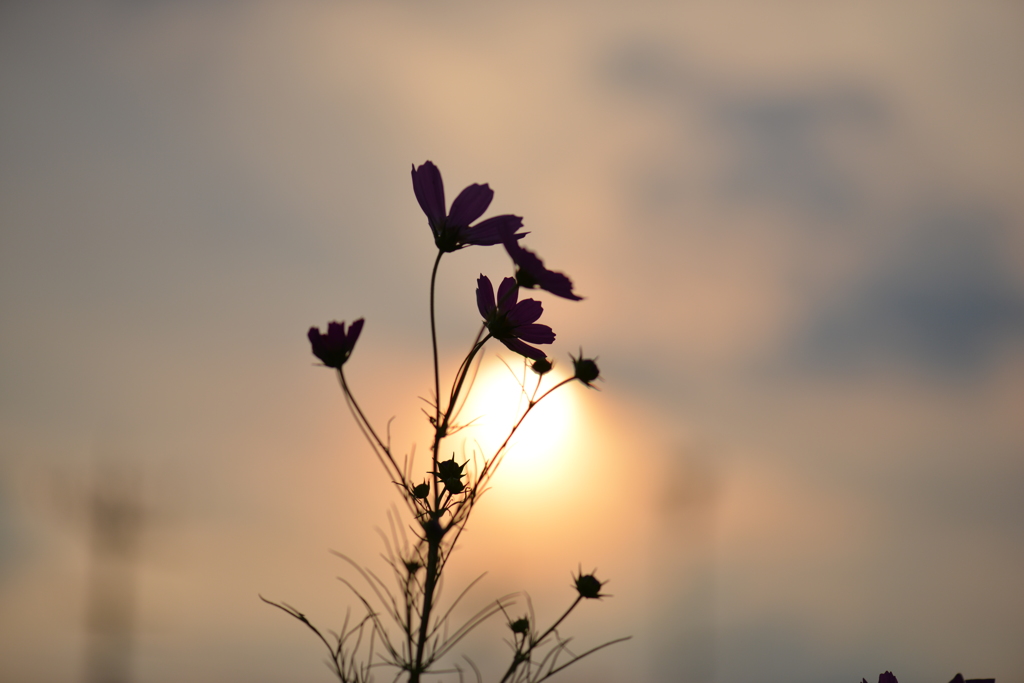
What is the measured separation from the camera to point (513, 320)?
61 cm

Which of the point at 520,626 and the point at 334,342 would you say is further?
the point at 520,626

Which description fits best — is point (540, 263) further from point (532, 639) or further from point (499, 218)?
point (532, 639)

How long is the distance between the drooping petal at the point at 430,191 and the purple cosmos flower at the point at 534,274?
11 centimetres

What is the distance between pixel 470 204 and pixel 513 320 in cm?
12

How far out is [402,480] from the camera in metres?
0.56

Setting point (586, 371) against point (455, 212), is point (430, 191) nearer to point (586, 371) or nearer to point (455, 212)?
point (455, 212)

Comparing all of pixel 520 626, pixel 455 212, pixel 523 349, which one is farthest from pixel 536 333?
pixel 520 626

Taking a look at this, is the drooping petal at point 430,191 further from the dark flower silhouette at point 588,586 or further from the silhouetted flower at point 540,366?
the dark flower silhouette at point 588,586

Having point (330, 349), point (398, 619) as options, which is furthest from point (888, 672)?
point (330, 349)

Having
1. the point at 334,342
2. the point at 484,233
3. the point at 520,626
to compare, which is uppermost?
the point at 484,233

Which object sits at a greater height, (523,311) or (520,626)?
(523,311)

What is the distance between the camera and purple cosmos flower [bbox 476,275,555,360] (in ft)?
1.98

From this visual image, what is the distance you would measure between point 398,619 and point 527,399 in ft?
0.75

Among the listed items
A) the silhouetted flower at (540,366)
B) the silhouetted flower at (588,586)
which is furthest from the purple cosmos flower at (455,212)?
the silhouetted flower at (588,586)
